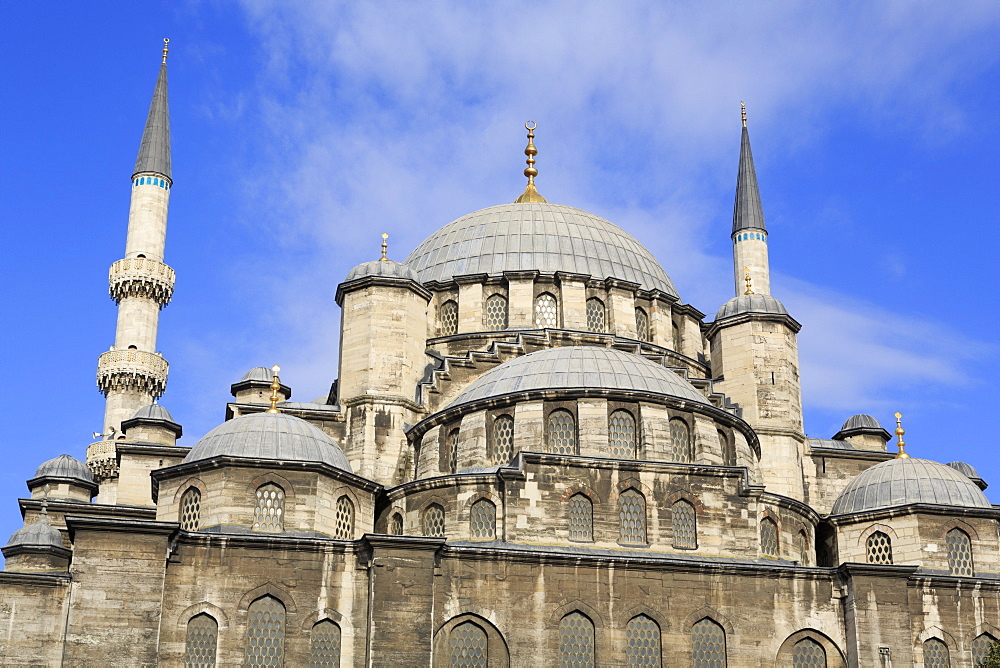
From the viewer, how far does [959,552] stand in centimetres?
2684

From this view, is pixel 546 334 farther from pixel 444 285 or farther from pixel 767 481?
pixel 767 481

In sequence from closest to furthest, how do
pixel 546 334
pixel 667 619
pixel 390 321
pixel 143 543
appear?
pixel 143 543 → pixel 667 619 → pixel 390 321 → pixel 546 334

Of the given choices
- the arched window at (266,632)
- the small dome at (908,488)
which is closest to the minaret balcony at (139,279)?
the arched window at (266,632)

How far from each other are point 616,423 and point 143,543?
30.9ft

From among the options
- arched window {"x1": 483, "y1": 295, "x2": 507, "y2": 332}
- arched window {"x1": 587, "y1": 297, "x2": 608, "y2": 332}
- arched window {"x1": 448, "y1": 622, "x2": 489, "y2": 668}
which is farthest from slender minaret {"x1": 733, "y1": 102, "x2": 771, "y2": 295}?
arched window {"x1": 448, "y1": 622, "x2": 489, "y2": 668}

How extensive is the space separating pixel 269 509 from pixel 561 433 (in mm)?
5918

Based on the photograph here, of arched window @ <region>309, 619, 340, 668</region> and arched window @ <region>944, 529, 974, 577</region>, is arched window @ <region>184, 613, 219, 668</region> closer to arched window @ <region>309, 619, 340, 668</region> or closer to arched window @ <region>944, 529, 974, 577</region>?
arched window @ <region>309, 619, 340, 668</region>

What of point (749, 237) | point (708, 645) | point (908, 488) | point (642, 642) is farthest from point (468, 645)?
point (749, 237)

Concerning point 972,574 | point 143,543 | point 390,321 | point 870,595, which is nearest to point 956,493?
point 972,574

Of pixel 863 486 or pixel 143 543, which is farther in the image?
pixel 863 486

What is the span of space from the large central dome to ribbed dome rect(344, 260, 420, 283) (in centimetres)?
319

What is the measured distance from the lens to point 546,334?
32781mm

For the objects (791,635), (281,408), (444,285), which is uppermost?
(444,285)

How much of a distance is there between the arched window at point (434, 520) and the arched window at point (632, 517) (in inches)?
138
